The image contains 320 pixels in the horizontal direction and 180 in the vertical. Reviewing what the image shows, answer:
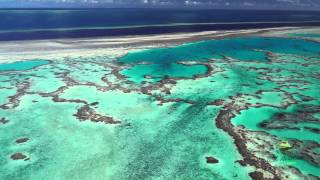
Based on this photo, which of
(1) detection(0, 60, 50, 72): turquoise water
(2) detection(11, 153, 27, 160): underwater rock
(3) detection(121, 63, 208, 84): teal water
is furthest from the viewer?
(1) detection(0, 60, 50, 72): turquoise water

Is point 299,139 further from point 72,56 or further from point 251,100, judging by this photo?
point 72,56

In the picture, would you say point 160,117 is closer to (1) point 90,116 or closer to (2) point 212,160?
(1) point 90,116

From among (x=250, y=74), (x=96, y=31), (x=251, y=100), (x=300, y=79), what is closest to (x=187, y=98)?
(x=251, y=100)

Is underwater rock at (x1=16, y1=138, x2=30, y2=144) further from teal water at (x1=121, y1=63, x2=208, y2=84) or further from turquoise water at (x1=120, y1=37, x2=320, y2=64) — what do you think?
turquoise water at (x1=120, y1=37, x2=320, y2=64)

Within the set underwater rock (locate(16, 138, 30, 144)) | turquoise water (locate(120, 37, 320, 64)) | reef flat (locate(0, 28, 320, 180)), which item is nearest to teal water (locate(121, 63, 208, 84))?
reef flat (locate(0, 28, 320, 180))

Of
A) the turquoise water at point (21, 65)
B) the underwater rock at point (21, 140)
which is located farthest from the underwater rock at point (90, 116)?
the turquoise water at point (21, 65)

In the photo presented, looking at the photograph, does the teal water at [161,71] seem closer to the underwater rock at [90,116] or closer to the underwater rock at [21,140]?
the underwater rock at [90,116]

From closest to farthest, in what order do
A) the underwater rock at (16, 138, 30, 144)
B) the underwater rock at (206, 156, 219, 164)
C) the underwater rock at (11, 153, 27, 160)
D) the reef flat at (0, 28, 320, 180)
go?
the reef flat at (0, 28, 320, 180)
the underwater rock at (206, 156, 219, 164)
the underwater rock at (11, 153, 27, 160)
the underwater rock at (16, 138, 30, 144)

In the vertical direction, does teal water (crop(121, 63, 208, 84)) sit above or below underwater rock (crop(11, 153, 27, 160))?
above
